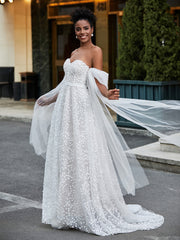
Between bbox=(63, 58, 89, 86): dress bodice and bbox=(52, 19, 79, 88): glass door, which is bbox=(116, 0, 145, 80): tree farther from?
bbox=(63, 58, 89, 86): dress bodice

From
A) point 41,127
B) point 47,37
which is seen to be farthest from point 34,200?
point 47,37

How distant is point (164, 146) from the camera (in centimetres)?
746

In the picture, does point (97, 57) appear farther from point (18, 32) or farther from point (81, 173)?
point (18, 32)

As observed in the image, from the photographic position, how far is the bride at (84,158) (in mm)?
4562

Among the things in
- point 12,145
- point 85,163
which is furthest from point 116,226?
point 12,145

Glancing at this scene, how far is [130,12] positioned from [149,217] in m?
6.39

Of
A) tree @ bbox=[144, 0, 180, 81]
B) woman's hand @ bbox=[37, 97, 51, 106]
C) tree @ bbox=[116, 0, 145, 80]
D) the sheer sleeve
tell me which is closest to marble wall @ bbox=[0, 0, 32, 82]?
tree @ bbox=[116, 0, 145, 80]

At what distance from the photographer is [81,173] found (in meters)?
4.58

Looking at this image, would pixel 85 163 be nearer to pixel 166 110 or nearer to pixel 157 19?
pixel 166 110

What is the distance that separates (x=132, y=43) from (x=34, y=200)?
18.3 feet

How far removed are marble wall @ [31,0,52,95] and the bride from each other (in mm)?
11228

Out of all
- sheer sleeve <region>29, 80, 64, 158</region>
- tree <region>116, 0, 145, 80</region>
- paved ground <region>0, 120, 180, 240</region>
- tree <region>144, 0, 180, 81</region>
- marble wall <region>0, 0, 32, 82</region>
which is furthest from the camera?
marble wall <region>0, 0, 32, 82</region>

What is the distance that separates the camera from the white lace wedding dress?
4.56 m

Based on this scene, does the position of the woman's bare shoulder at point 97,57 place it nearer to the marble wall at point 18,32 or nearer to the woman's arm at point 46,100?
the woman's arm at point 46,100
